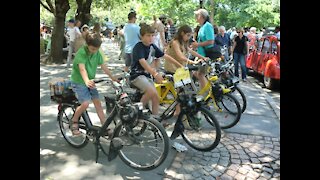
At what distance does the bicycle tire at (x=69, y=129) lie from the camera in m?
4.73

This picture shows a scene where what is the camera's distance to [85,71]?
4324 mm

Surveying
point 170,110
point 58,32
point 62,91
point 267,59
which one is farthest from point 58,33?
point 170,110

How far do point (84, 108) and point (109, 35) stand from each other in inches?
1311

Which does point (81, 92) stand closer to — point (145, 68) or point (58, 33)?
point (145, 68)

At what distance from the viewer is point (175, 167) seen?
174 inches

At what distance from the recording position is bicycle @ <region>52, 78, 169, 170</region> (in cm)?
411

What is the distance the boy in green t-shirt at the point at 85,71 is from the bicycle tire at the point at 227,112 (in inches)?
84.7

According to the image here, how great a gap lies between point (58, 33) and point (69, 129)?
9452 millimetres

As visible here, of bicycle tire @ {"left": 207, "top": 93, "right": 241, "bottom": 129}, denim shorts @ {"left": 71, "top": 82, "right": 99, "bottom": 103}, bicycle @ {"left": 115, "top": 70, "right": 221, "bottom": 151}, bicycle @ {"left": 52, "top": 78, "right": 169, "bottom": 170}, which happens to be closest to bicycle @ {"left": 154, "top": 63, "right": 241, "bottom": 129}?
bicycle tire @ {"left": 207, "top": 93, "right": 241, "bottom": 129}

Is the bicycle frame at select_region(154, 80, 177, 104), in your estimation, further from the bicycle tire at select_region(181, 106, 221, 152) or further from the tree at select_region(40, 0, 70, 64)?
the tree at select_region(40, 0, 70, 64)

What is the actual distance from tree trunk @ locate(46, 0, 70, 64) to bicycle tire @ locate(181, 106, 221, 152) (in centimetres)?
979
